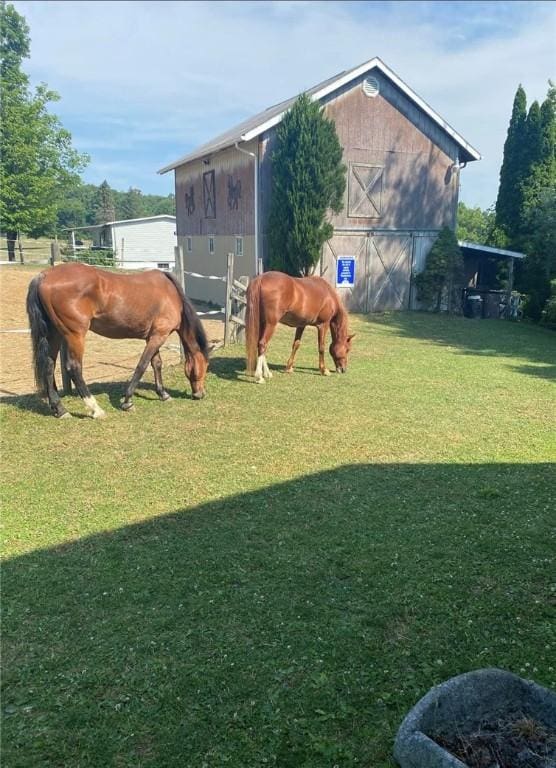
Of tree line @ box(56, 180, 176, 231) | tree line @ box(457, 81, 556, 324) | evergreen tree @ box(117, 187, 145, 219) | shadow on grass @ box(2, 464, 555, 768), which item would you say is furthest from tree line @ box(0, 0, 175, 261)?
evergreen tree @ box(117, 187, 145, 219)

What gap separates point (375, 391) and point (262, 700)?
20.0 feet

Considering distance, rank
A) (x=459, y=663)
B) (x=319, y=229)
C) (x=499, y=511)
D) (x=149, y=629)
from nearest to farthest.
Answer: (x=459, y=663)
(x=149, y=629)
(x=499, y=511)
(x=319, y=229)

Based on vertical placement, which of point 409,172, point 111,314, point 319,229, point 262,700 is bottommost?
point 262,700

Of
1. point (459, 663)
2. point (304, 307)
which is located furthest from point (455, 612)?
point (304, 307)

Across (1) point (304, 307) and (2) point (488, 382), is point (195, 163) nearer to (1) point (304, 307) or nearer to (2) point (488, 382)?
(1) point (304, 307)

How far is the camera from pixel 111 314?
21.7ft

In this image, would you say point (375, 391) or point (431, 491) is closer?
point (431, 491)

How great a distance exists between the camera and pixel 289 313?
8664 millimetres

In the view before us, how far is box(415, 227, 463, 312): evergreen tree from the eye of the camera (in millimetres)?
18188

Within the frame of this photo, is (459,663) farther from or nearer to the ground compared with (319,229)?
nearer to the ground

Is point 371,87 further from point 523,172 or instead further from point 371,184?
point 523,172

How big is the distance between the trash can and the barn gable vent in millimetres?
7311

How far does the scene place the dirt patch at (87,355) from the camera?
8.35 metres

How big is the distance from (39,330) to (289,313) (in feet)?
12.7
